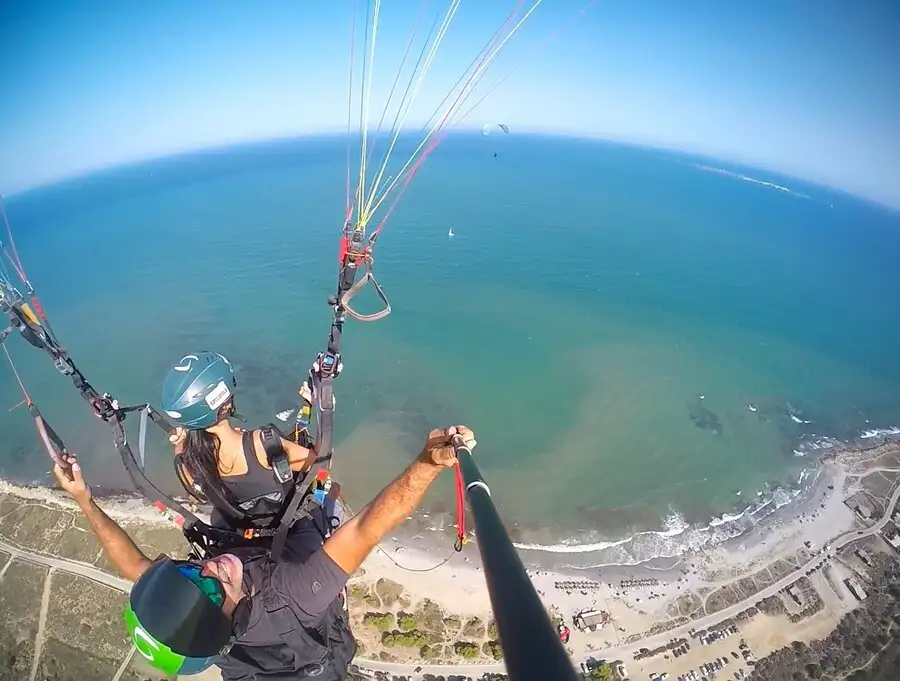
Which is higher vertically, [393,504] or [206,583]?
[393,504]

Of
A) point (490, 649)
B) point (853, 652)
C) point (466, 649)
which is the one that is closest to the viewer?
point (466, 649)

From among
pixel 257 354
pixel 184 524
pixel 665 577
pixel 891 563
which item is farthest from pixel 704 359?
pixel 184 524

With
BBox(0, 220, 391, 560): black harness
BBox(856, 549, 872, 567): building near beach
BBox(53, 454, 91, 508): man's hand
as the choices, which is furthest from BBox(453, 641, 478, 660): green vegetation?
BBox(856, 549, 872, 567): building near beach

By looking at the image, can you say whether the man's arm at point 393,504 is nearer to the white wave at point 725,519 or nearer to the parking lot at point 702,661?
the parking lot at point 702,661

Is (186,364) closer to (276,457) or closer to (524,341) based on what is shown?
(276,457)

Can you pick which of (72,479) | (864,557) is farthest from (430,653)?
(864,557)

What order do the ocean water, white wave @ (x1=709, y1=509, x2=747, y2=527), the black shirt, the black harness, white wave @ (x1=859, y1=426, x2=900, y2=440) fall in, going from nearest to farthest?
the black shirt → the black harness → white wave @ (x1=709, y1=509, x2=747, y2=527) → the ocean water → white wave @ (x1=859, y1=426, x2=900, y2=440)

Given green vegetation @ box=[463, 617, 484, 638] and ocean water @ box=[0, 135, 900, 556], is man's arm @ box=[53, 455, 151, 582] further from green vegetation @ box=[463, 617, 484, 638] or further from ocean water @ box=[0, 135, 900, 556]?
ocean water @ box=[0, 135, 900, 556]
